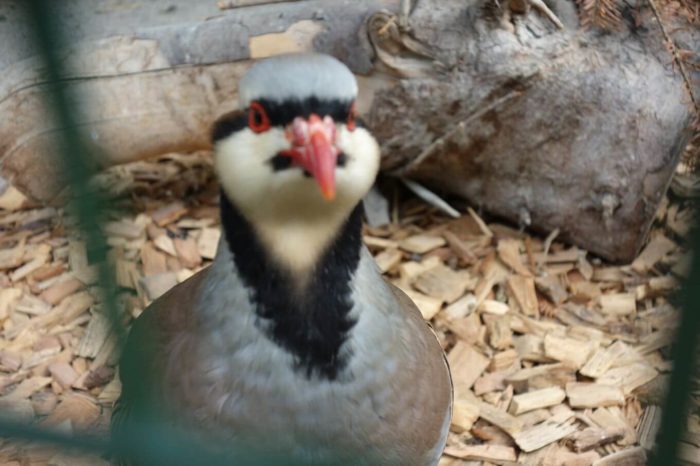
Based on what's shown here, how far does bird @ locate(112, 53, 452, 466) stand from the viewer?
1771mm

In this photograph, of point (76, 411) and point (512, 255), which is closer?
point (76, 411)

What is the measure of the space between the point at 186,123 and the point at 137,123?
8.5 inches

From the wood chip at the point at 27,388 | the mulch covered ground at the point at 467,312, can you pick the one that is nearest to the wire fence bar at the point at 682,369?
the mulch covered ground at the point at 467,312

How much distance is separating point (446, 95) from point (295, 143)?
6.19ft

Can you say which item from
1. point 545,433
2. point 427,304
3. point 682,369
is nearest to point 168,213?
point 427,304

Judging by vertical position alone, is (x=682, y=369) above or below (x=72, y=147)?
below

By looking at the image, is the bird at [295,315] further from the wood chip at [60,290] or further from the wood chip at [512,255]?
the wood chip at [512,255]

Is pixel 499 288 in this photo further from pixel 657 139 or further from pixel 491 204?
pixel 657 139

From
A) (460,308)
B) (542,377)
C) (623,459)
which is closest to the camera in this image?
(623,459)

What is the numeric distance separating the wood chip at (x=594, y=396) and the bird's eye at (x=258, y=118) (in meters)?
1.90

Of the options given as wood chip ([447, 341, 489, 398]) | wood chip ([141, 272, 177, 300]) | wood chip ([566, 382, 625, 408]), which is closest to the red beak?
wood chip ([447, 341, 489, 398])

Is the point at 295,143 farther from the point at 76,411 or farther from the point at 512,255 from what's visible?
the point at 512,255

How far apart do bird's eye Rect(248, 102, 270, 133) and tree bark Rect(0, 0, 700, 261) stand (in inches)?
64.5

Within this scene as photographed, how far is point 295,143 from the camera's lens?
1713 mm
